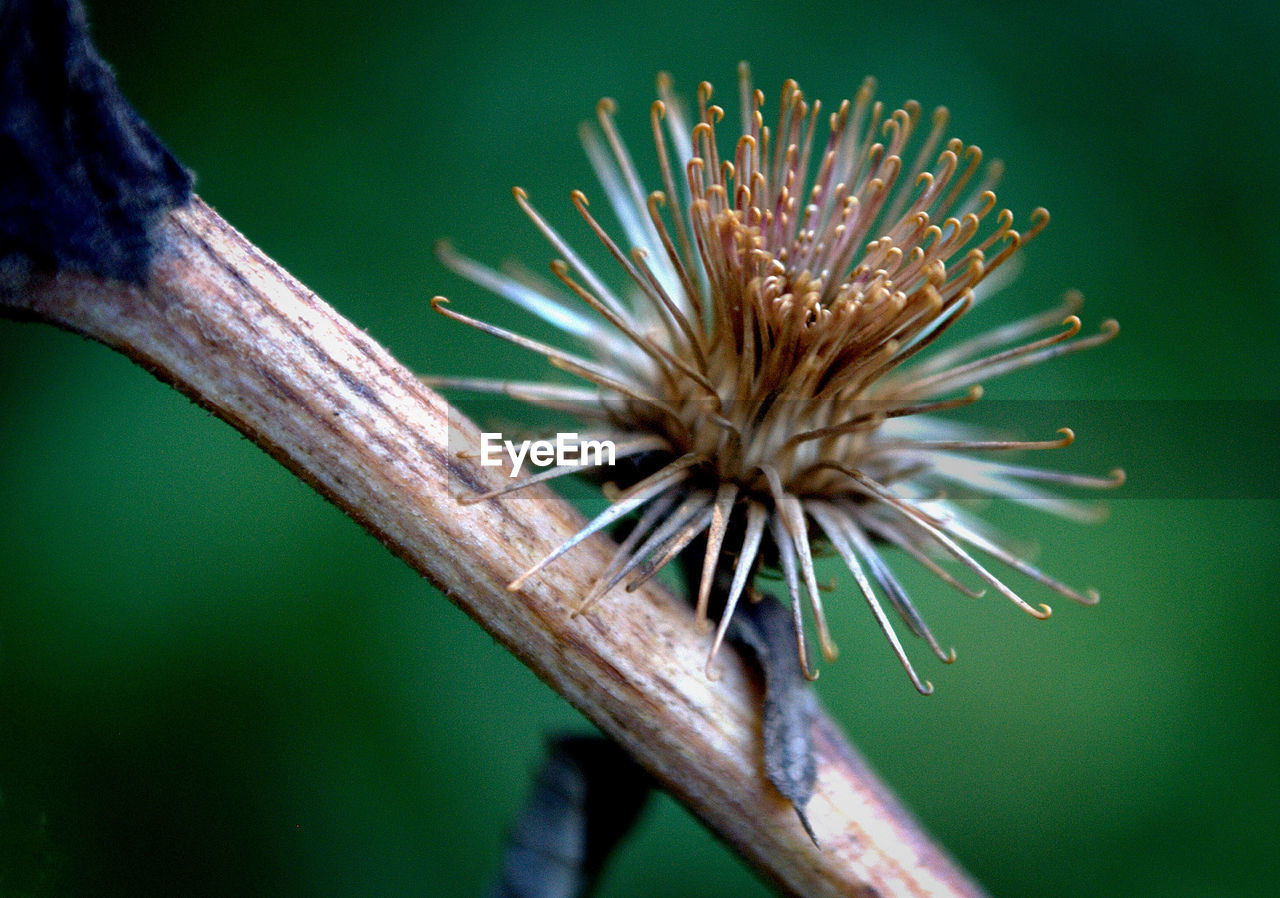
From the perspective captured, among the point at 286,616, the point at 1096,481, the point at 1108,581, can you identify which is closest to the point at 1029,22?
the point at 1108,581

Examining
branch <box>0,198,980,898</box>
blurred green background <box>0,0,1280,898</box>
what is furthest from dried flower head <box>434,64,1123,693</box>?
blurred green background <box>0,0,1280,898</box>

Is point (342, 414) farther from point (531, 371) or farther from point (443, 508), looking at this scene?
point (531, 371)

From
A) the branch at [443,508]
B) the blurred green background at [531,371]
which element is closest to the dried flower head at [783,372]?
the branch at [443,508]

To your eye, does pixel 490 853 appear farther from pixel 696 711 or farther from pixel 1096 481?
pixel 1096 481

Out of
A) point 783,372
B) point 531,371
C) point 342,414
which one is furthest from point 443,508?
A: point 531,371

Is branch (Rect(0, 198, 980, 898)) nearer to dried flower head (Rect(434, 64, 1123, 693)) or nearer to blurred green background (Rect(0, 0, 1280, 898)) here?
dried flower head (Rect(434, 64, 1123, 693))

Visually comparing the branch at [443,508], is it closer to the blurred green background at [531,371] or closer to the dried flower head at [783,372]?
the dried flower head at [783,372]

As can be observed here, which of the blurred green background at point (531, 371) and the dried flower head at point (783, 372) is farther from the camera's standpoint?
the blurred green background at point (531, 371)
